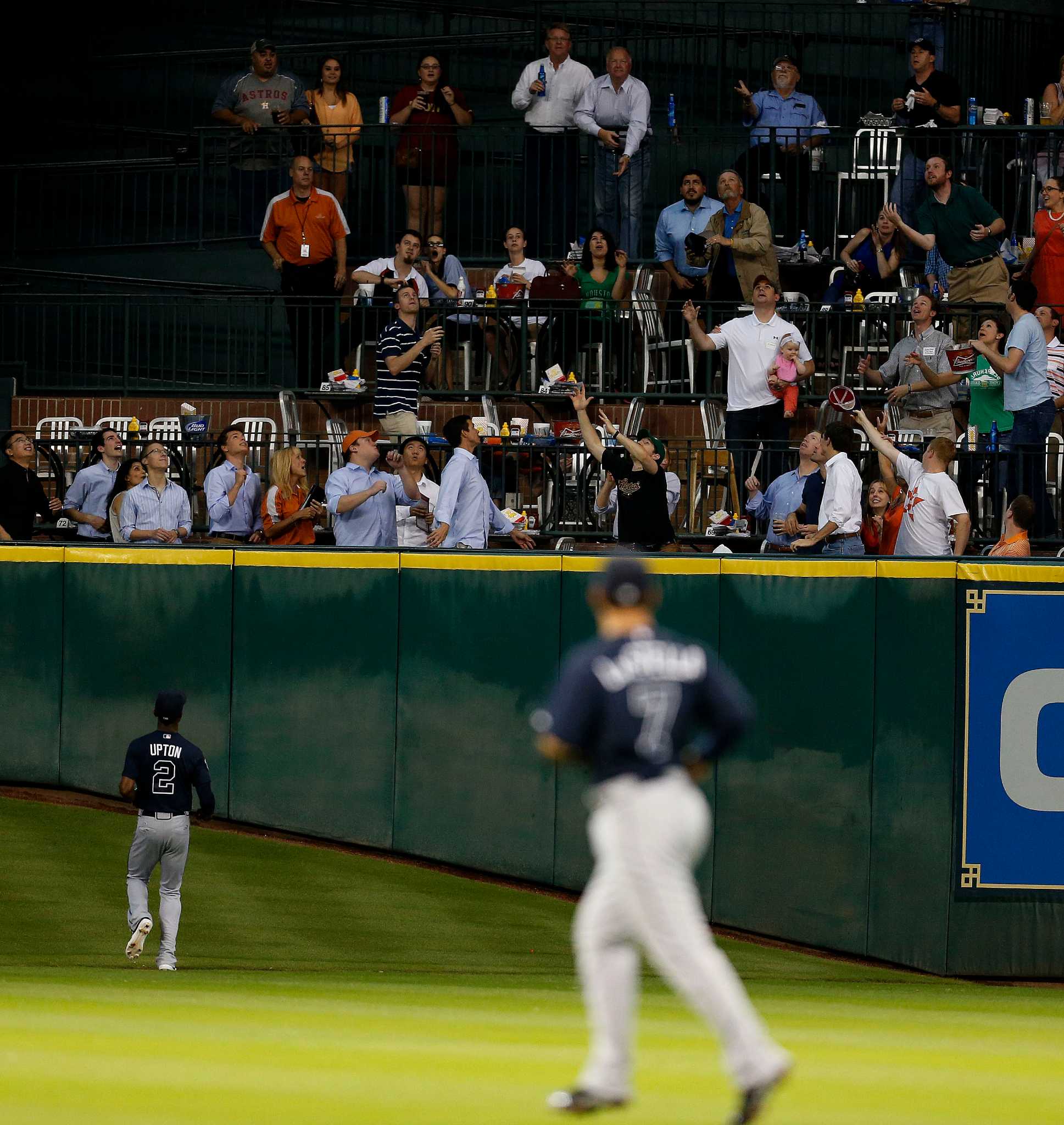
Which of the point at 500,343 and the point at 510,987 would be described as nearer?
the point at 510,987

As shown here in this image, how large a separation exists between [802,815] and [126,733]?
5838 mm

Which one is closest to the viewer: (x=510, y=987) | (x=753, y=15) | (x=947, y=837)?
(x=510, y=987)

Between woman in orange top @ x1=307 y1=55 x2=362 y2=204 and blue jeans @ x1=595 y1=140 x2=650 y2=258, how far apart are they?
2.95 meters

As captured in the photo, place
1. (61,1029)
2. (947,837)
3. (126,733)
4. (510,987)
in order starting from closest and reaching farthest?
(61,1029), (510,987), (947,837), (126,733)

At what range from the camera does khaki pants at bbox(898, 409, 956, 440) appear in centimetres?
1658

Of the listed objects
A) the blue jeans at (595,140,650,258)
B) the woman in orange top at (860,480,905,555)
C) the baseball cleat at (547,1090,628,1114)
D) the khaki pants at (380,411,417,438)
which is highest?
the blue jeans at (595,140,650,258)

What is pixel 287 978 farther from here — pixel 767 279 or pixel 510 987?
pixel 767 279

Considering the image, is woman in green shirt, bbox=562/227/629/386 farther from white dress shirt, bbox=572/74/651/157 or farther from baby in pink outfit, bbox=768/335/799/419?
baby in pink outfit, bbox=768/335/799/419

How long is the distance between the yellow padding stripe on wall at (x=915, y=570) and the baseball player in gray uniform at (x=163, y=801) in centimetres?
514

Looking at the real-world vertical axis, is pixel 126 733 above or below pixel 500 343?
below

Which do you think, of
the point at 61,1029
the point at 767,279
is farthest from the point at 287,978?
the point at 767,279

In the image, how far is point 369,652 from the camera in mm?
14969

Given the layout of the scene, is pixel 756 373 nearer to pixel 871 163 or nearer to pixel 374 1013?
pixel 871 163

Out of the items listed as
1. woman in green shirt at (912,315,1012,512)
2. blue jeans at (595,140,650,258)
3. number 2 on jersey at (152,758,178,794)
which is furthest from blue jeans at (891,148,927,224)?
number 2 on jersey at (152,758,178,794)
